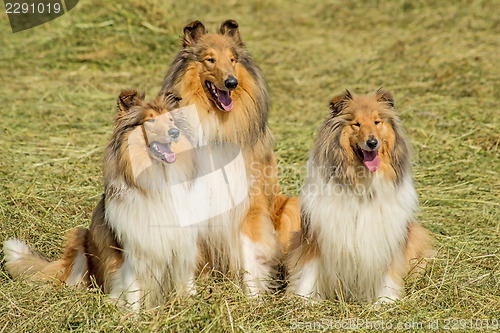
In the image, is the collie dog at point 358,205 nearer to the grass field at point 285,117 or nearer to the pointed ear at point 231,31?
the grass field at point 285,117

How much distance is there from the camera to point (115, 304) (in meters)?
4.07

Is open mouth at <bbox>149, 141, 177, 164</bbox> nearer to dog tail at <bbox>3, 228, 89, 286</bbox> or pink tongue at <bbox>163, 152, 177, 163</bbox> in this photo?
pink tongue at <bbox>163, 152, 177, 163</bbox>

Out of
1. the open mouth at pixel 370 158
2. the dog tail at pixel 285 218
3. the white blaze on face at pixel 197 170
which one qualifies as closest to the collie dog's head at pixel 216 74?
the white blaze on face at pixel 197 170

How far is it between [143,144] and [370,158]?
67.6 inches

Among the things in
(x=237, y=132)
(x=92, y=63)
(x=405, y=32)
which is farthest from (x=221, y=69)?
(x=405, y=32)

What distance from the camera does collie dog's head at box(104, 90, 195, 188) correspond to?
392 cm

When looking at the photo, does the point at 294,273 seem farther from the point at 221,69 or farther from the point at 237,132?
the point at 221,69

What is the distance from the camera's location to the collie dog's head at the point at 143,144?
392 cm

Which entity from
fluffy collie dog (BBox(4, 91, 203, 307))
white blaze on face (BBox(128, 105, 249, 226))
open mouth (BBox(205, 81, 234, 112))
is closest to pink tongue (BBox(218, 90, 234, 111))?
open mouth (BBox(205, 81, 234, 112))

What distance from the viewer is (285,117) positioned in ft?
27.5

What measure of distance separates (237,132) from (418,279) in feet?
6.53

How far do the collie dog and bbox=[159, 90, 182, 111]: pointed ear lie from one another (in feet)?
3.91

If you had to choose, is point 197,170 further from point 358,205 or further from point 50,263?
point 50,263

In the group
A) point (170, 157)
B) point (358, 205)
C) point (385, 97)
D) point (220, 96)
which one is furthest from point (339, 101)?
point (170, 157)
